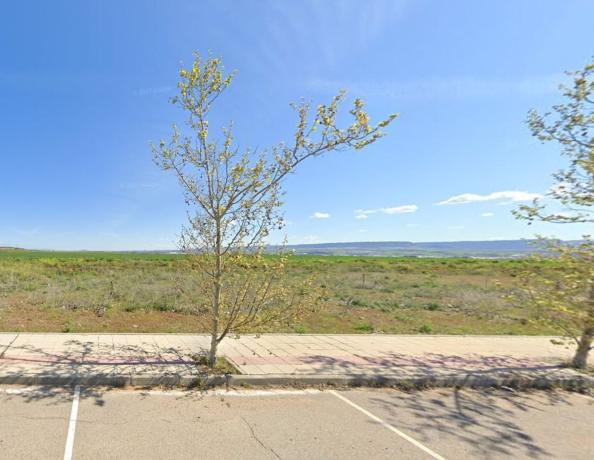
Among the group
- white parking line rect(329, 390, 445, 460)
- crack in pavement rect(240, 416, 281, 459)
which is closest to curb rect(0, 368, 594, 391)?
white parking line rect(329, 390, 445, 460)

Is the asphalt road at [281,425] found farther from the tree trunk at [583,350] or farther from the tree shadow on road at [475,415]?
the tree trunk at [583,350]

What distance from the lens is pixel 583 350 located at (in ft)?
27.4

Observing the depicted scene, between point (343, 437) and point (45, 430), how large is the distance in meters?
3.07

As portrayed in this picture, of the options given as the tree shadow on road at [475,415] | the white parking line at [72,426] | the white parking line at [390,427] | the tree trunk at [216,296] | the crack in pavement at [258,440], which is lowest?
the tree shadow on road at [475,415]

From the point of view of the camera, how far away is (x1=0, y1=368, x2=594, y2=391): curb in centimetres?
588

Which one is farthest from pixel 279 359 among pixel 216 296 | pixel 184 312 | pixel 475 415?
pixel 184 312

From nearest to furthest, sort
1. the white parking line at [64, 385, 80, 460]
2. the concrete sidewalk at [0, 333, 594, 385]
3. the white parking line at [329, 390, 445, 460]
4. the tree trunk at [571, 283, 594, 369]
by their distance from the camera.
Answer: the white parking line at [64, 385, 80, 460] < the white parking line at [329, 390, 445, 460] < the concrete sidewalk at [0, 333, 594, 385] < the tree trunk at [571, 283, 594, 369]

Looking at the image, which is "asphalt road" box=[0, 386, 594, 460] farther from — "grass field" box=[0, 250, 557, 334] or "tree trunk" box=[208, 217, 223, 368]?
"grass field" box=[0, 250, 557, 334]

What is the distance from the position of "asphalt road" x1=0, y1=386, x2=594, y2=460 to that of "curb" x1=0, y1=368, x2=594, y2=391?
0.76 feet

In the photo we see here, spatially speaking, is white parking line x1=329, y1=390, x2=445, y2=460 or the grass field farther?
the grass field

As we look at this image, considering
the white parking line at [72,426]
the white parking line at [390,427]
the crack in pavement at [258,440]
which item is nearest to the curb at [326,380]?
the white parking line at [72,426]

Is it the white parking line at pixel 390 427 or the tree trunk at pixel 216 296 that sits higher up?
the tree trunk at pixel 216 296

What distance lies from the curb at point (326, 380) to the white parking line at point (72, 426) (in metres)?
0.42

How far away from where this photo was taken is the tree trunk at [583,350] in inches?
321
